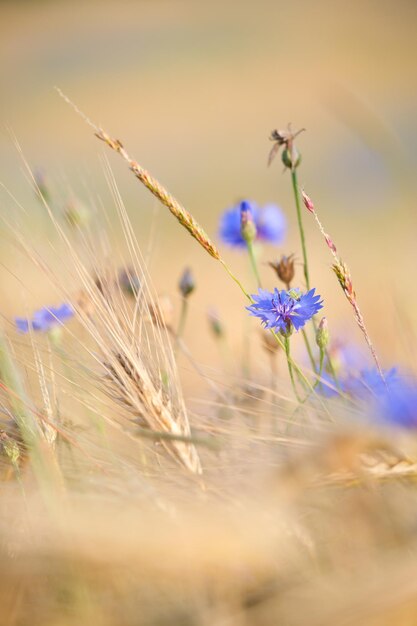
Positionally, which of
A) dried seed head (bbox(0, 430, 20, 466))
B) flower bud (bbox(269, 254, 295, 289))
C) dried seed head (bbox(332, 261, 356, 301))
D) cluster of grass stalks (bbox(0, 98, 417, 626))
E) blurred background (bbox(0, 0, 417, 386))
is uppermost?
blurred background (bbox(0, 0, 417, 386))

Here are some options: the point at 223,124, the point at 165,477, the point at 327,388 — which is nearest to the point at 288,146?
the point at 327,388

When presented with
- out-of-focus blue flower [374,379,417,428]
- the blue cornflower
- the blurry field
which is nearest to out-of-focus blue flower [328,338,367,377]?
the blurry field

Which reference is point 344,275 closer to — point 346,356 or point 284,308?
point 284,308

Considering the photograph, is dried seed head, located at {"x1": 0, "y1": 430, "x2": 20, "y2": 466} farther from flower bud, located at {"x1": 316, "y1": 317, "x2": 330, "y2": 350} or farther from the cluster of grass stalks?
flower bud, located at {"x1": 316, "y1": 317, "x2": 330, "y2": 350}

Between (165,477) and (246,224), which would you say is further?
(246,224)

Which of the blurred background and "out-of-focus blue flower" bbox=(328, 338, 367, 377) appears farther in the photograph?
the blurred background

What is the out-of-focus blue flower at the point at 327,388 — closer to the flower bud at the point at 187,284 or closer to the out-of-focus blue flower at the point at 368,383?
the out-of-focus blue flower at the point at 368,383
